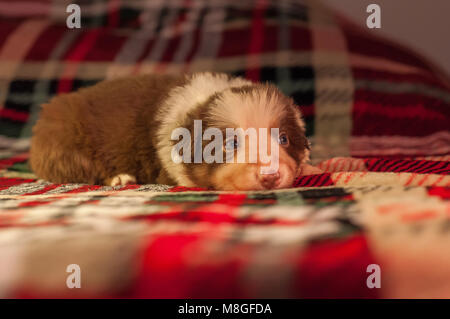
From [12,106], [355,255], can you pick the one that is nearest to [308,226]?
[355,255]

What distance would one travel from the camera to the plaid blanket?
94 centimetres

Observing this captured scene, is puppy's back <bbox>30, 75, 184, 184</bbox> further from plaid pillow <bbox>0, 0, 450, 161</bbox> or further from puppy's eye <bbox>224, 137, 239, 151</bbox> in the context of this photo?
plaid pillow <bbox>0, 0, 450, 161</bbox>

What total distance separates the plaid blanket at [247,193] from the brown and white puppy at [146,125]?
0.12 meters

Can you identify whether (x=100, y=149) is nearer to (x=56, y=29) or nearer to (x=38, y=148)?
(x=38, y=148)

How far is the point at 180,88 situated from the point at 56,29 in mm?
1812

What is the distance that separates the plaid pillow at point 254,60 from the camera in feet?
8.77

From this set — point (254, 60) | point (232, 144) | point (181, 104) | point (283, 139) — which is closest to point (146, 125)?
point (181, 104)

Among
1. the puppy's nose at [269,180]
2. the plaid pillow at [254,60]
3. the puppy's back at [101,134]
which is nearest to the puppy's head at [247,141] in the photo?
the puppy's nose at [269,180]

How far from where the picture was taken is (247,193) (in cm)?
158

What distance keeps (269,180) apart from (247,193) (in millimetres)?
101

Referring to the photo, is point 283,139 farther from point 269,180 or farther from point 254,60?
point 254,60

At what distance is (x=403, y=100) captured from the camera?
275 centimetres

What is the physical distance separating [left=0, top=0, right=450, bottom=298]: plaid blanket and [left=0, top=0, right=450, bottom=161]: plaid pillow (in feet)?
0.03

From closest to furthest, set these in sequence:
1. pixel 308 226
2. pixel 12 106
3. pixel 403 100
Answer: pixel 308 226 < pixel 403 100 < pixel 12 106
